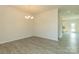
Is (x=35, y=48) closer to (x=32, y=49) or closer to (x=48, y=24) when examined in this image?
(x=32, y=49)

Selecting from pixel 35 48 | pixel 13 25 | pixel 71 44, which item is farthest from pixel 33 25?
pixel 71 44

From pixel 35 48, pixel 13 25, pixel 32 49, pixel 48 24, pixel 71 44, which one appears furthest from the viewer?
pixel 48 24

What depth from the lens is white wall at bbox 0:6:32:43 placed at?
6.23 metres

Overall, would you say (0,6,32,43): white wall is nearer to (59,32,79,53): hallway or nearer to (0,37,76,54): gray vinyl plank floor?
(0,37,76,54): gray vinyl plank floor

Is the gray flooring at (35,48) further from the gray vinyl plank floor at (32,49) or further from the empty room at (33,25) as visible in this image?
the empty room at (33,25)

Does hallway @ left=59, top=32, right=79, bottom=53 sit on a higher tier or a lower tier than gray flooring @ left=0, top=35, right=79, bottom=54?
lower

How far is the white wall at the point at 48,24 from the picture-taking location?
23.5 feet

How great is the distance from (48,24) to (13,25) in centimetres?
253

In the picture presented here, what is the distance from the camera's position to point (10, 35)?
674 centimetres

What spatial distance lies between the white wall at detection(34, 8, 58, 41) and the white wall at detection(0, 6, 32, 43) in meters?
0.70

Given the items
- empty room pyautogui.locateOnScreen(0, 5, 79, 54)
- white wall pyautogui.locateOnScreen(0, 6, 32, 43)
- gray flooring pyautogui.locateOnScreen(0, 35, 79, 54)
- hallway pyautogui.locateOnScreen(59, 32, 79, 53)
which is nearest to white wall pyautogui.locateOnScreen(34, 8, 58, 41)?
empty room pyautogui.locateOnScreen(0, 5, 79, 54)

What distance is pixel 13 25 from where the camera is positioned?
22.8ft

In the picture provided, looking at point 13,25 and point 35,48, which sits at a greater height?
point 13,25

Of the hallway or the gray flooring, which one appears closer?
the gray flooring
